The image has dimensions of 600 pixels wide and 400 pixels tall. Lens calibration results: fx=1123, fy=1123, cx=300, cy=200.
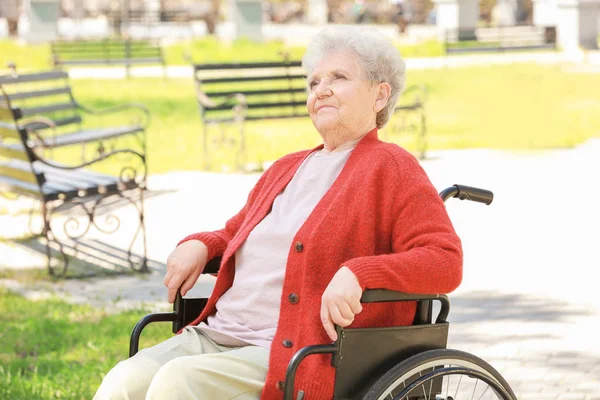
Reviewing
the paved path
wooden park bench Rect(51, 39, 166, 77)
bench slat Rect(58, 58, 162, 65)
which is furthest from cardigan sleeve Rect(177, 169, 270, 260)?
wooden park bench Rect(51, 39, 166, 77)

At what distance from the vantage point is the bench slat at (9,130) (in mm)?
7160

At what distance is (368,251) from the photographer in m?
3.13

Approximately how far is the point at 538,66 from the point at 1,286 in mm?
Answer: 17967

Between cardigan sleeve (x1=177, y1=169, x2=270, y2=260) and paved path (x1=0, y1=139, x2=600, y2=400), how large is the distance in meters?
1.80

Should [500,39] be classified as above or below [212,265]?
below

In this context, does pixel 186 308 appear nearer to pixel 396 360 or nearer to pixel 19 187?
pixel 396 360

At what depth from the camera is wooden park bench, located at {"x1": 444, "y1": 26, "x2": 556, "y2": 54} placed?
90.7ft

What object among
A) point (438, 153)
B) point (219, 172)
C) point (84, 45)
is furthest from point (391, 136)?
point (84, 45)

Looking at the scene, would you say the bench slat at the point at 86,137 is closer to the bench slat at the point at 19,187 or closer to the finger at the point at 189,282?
the bench slat at the point at 19,187

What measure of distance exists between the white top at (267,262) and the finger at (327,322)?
0.93ft

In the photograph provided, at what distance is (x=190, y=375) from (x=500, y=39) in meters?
27.0

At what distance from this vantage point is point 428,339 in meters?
3.18

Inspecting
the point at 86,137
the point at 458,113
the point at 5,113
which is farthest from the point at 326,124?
the point at 458,113

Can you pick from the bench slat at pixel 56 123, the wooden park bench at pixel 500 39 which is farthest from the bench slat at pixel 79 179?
the wooden park bench at pixel 500 39
